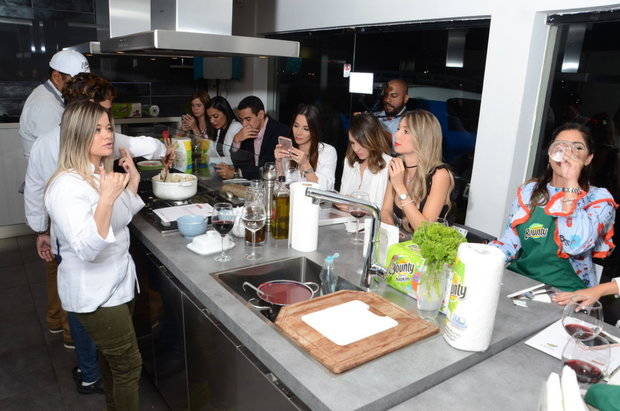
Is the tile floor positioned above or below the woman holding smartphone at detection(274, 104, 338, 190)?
below

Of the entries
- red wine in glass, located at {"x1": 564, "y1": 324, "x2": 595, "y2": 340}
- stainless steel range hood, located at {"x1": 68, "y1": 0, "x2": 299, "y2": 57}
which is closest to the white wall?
stainless steel range hood, located at {"x1": 68, "y1": 0, "x2": 299, "y2": 57}

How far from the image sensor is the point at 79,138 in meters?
1.86

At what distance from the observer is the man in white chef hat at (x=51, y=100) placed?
316 cm

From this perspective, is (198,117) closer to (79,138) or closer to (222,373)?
(79,138)

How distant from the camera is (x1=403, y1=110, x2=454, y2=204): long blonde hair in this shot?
258cm

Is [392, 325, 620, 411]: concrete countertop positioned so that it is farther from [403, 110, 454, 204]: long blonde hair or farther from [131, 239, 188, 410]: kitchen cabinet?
[403, 110, 454, 204]: long blonde hair

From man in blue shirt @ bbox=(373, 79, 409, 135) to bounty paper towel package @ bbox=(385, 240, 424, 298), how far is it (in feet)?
7.02

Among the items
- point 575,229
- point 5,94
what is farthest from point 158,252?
Result: point 5,94

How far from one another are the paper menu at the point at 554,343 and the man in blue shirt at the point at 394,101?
237cm

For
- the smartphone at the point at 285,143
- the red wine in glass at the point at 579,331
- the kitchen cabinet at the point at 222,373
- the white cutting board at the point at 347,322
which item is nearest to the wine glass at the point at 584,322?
the red wine in glass at the point at 579,331

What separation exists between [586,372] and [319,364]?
68 cm

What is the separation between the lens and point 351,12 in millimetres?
3789

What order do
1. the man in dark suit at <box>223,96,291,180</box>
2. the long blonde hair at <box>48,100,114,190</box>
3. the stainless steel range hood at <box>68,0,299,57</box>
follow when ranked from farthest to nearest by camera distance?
the man in dark suit at <box>223,96,291,180</box> → the stainless steel range hood at <box>68,0,299,57</box> → the long blonde hair at <box>48,100,114,190</box>

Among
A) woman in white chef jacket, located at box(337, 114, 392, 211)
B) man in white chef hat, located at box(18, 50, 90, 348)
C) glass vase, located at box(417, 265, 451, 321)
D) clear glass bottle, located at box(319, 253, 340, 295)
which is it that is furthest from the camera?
man in white chef hat, located at box(18, 50, 90, 348)
